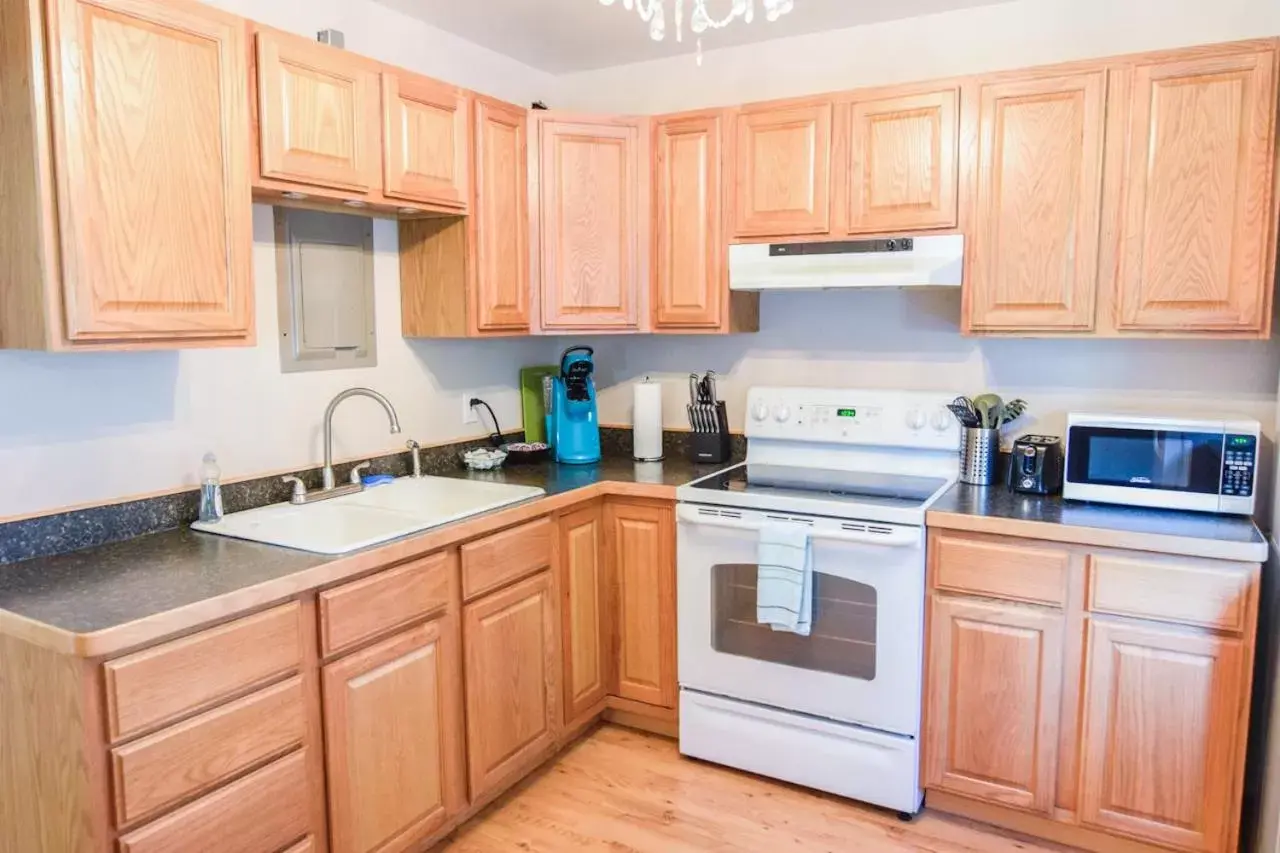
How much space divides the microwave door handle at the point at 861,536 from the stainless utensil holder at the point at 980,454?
50cm

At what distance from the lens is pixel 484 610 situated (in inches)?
95.4

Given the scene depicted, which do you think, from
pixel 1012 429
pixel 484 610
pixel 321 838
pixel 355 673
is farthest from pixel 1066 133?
pixel 321 838

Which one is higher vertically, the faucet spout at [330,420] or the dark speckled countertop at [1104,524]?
the faucet spout at [330,420]

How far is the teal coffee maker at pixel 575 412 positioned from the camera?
324 centimetres

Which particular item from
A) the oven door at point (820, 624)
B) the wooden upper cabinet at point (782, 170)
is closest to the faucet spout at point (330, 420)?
the oven door at point (820, 624)

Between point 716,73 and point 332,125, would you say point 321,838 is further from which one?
point 716,73

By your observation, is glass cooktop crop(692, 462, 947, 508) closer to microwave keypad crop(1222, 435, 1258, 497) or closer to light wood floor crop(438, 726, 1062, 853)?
microwave keypad crop(1222, 435, 1258, 497)

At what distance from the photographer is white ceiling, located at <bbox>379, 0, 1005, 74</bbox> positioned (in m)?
2.80

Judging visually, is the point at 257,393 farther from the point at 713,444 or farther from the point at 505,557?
the point at 713,444

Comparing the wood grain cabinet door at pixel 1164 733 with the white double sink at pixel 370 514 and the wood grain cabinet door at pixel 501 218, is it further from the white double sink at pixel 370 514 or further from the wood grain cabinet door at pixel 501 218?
the wood grain cabinet door at pixel 501 218

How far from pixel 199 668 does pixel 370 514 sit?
0.93m

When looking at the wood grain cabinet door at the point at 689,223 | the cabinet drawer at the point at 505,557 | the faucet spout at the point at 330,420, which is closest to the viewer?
the cabinet drawer at the point at 505,557

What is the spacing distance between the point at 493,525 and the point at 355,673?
0.55m

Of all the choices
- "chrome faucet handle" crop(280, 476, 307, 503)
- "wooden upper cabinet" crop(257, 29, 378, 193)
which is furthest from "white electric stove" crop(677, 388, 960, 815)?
"wooden upper cabinet" crop(257, 29, 378, 193)
